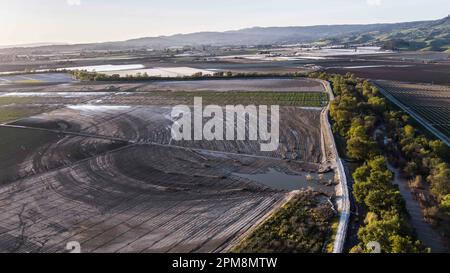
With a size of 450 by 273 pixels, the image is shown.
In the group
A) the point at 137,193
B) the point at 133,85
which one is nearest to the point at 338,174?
the point at 137,193

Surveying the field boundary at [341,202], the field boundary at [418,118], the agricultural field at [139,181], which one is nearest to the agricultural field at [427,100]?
the field boundary at [418,118]

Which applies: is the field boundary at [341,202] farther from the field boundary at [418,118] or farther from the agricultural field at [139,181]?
the field boundary at [418,118]

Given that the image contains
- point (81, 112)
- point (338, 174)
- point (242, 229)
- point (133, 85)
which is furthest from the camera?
point (133, 85)

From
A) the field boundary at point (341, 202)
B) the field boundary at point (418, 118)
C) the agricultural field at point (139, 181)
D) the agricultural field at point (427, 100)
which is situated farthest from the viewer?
the agricultural field at point (427, 100)

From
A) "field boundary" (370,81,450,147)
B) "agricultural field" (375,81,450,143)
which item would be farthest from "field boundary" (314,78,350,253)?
"agricultural field" (375,81,450,143)

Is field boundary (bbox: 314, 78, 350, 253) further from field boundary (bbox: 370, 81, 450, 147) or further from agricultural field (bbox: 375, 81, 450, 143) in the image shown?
agricultural field (bbox: 375, 81, 450, 143)
